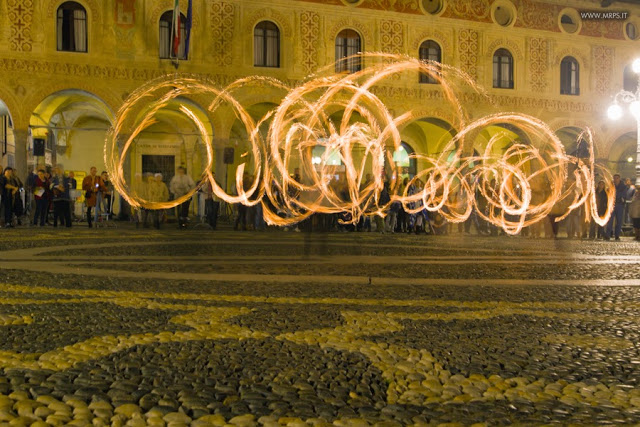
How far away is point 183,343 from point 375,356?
95 cm

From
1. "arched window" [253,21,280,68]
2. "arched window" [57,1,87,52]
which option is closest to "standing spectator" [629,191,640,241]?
"arched window" [253,21,280,68]

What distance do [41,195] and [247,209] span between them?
5444 millimetres

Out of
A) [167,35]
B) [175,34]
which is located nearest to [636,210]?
[175,34]

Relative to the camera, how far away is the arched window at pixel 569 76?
90.6ft

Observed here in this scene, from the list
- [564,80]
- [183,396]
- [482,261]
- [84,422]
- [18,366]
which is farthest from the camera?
[564,80]

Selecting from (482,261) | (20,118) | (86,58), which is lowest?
(482,261)

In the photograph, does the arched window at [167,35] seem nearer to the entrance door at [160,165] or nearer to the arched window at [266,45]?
the arched window at [266,45]

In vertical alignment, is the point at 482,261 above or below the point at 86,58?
below

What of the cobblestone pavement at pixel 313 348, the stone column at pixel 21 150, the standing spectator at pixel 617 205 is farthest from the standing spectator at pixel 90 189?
the standing spectator at pixel 617 205

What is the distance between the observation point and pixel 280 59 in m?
24.5

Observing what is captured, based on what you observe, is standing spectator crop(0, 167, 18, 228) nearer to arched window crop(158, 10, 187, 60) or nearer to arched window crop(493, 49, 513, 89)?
arched window crop(158, 10, 187, 60)

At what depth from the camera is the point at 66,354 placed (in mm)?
3078

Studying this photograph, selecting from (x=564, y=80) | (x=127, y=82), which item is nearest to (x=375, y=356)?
(x=127, y=82)

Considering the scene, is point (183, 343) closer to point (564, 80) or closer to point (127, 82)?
point (127, 82)
